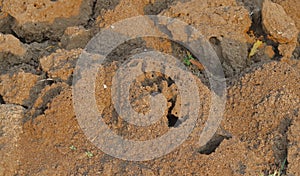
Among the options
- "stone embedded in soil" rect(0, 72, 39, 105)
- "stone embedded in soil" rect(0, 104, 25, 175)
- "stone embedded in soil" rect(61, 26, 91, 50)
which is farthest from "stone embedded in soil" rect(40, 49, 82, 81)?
"stone embedded in soil" rect(0, 104, 25, 175)

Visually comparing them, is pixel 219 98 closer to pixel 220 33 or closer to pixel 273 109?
pixel 273 109

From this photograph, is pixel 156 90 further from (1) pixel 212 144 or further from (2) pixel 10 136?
(2) pixel 10 136

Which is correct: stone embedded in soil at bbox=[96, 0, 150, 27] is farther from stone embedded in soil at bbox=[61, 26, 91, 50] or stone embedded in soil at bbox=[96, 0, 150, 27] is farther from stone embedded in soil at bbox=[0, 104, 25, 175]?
stone embedded in soil at bbox=[0, 104, 25, 175]

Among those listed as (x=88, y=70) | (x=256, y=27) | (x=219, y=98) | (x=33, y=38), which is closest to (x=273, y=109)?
(x=219, y=98)

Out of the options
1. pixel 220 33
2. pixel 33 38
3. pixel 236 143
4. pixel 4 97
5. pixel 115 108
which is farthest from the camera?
pixel 33 38

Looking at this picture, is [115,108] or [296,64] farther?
[296,64]

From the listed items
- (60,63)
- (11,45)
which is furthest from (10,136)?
(11,45)

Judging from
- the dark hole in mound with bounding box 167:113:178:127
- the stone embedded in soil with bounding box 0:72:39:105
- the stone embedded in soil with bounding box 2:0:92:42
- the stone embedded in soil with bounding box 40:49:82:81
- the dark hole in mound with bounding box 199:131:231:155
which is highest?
the stone embedded in soil with bounding box 2:0:92:42
